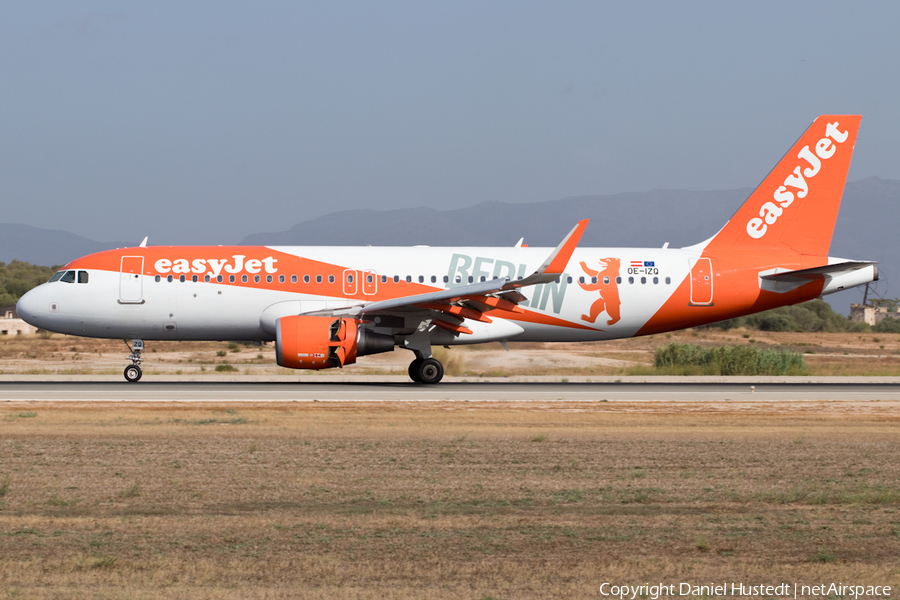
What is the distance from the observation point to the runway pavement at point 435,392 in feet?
70.2

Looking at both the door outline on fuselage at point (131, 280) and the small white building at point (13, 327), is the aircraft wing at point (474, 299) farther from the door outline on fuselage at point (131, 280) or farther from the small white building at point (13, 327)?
the small white building at point (13, 327)

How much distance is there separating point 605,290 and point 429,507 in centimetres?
1782

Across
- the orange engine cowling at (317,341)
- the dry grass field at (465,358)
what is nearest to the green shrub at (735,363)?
the dry grass field at (465,358)

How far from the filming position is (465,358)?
122 feet

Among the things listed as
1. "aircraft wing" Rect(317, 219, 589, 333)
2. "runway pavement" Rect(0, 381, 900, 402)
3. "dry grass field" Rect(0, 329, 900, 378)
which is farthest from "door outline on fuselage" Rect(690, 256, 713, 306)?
"dry grass field" Rect(0, 329, 900, 378)

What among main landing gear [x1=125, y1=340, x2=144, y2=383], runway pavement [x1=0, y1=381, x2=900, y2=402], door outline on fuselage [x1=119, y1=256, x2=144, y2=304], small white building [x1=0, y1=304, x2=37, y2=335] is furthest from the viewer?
small white building [x1=0, y1=304, x2=37, y2=335]

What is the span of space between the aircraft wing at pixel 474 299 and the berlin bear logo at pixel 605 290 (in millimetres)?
2342

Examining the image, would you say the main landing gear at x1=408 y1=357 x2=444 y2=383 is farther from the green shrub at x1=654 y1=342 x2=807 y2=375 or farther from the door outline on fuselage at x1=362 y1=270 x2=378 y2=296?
the green shrub at x1=654 y1=342 x2=807 y2=375

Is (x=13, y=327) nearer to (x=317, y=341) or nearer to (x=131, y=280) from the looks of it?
(x=131, y=280)

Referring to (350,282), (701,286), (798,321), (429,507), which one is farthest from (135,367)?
(798,321)

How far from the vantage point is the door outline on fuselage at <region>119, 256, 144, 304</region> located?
2539cm

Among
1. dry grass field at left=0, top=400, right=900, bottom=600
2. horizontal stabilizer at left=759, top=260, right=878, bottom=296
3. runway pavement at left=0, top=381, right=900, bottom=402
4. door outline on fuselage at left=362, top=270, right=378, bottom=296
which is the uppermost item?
horizontal stabilizer at left=759, top=260, right=878, bottom=296

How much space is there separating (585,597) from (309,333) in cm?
1737

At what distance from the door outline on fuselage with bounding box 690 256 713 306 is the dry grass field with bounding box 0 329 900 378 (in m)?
7.56
